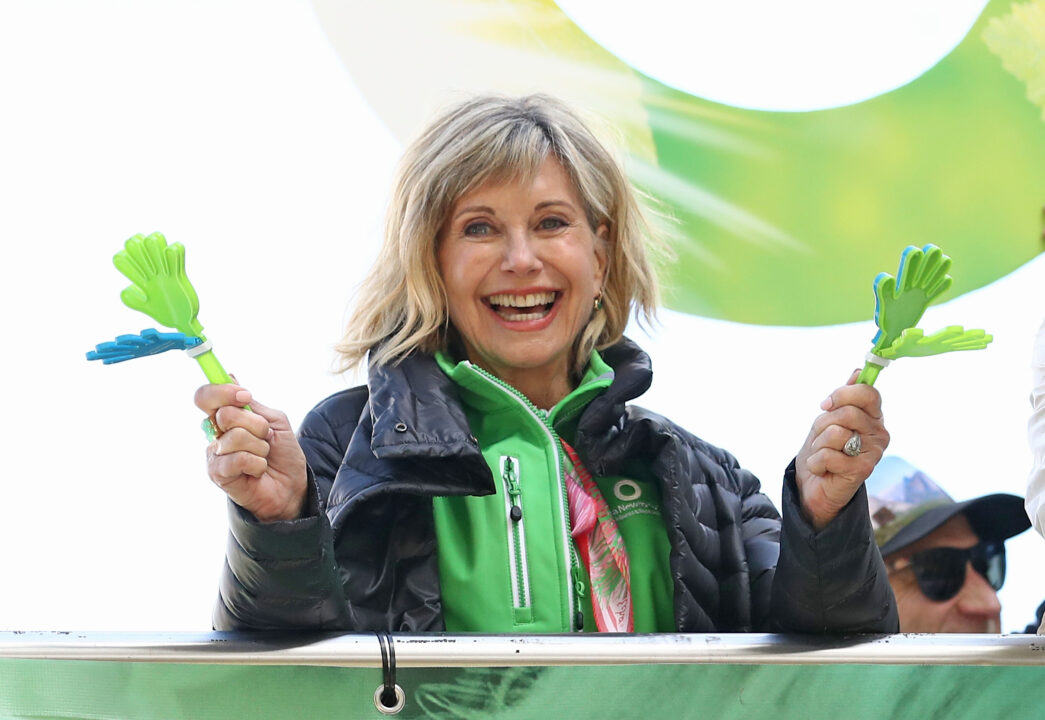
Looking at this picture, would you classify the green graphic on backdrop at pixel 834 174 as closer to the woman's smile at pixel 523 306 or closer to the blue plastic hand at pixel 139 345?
the woman's smile at pixel 523 306

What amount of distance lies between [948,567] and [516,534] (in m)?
1.21

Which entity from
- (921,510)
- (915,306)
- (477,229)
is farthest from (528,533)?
(921,510)

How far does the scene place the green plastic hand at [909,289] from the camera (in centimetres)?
122

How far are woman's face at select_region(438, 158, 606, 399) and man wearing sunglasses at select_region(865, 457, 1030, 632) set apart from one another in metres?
1.01

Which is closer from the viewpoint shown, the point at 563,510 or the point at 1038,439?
the point at 1038,439

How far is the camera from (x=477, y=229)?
1.79m

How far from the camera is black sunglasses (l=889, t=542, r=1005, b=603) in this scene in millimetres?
2475

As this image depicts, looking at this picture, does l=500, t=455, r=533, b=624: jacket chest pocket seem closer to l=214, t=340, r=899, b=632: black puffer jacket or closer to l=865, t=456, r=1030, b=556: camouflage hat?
l=214, t=340, r=899, b=632: black puffer jacket

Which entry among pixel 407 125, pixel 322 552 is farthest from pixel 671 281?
pixel 322 552

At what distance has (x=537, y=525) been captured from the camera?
164cm

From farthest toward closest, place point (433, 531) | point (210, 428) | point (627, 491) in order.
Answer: point (627, 491) → point (433, 531) → point (210, 428)

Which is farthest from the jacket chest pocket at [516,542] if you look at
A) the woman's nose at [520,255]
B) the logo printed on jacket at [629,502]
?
the woman's nose at [520,255]

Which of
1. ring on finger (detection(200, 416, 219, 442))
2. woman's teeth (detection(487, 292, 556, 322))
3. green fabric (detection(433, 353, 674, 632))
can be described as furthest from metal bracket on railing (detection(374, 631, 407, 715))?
woman's teeth (detection(487, 292, 556, 322))

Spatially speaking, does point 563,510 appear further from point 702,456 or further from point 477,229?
point 477,229
